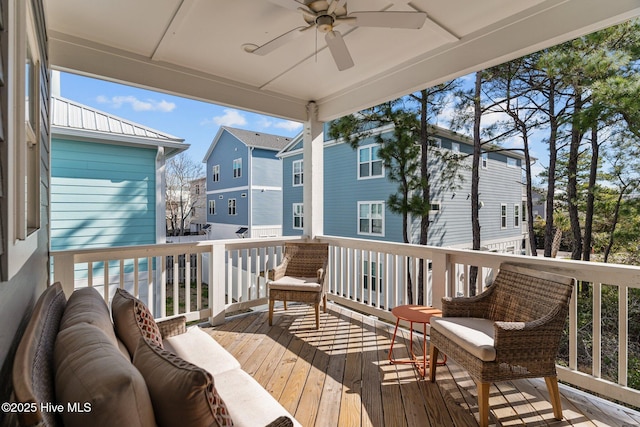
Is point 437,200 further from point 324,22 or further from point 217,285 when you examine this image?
point 324,22

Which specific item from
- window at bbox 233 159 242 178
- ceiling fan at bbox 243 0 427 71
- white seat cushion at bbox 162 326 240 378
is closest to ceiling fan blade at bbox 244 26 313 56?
ceiling fan at bbox 243 0 427 71

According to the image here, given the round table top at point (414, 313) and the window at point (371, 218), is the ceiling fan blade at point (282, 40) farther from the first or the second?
the window at point (371, 218)

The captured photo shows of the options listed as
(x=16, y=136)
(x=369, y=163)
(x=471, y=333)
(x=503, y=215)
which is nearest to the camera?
(x=16, y=136)

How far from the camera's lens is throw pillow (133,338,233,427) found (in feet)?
2.84

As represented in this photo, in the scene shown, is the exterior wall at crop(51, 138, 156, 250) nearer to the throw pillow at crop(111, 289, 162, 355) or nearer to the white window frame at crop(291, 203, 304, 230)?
the throw pillow at crop(111, 289, 162, 355)

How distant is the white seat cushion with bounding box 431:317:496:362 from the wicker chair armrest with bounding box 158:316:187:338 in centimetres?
179

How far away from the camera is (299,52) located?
3264 mm

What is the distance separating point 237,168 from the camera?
13570mm

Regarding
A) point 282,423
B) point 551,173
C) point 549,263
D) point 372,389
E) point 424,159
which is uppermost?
point 424,159

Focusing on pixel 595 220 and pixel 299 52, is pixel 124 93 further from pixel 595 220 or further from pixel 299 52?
pixel 595 220

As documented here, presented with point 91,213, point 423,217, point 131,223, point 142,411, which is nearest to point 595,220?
point 423,217

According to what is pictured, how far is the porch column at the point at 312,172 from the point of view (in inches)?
185

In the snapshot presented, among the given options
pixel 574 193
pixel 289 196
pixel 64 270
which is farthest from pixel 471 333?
pixel 289 196

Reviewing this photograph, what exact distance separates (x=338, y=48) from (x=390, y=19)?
473 millimetres
